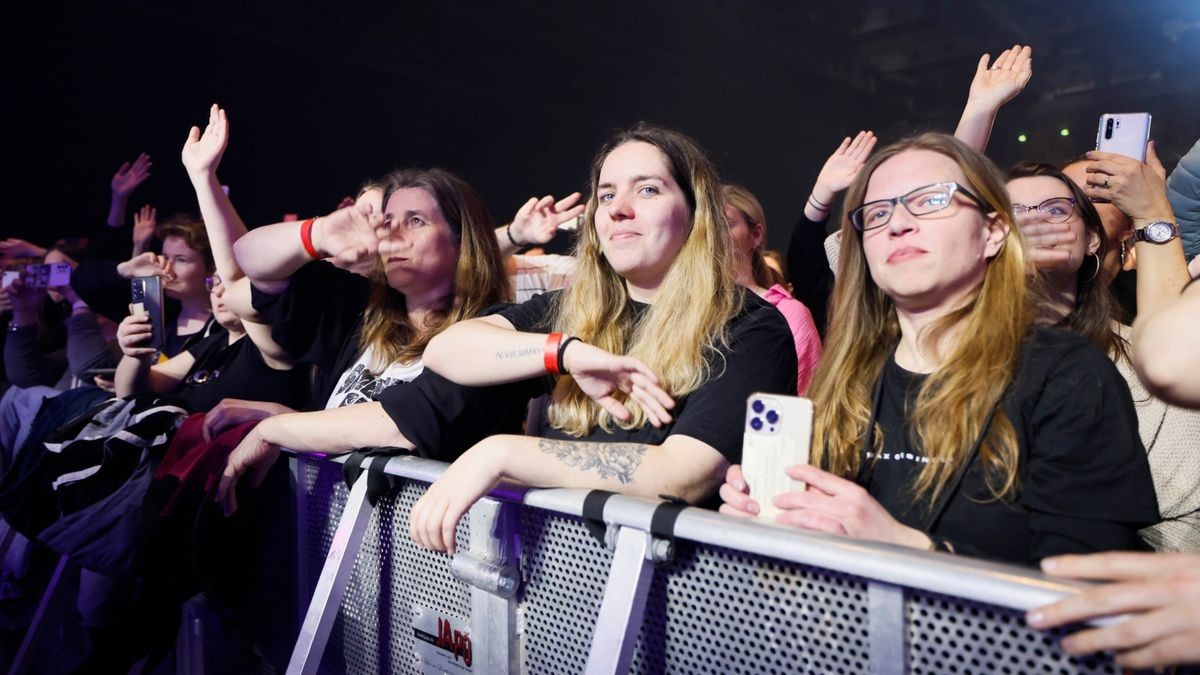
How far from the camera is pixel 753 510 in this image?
110 centimetres

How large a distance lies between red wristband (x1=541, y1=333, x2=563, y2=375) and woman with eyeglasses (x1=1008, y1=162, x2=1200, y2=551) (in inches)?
42.3

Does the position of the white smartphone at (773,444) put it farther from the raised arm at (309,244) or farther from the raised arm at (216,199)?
the raised arm at (216,199)

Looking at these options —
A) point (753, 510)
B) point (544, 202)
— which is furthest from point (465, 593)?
point (544, 202)

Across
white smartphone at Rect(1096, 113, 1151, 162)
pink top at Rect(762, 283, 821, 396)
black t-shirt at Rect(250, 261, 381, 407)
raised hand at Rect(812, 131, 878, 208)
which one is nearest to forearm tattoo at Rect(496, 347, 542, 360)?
black t-shirt at Rect(250, 261, 381, 407)

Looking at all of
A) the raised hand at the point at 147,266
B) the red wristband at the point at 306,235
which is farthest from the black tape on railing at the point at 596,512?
the raised hand at the point at 147,266

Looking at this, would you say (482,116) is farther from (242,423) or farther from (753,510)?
(753,510)

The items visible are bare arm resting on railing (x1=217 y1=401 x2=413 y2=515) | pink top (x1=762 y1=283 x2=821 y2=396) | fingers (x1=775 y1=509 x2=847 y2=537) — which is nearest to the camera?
fingers (x1=775 y1=509 x2=847 y2=537)

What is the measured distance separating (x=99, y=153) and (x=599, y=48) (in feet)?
Result: 11.9

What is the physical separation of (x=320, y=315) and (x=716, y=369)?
1372 millimetres

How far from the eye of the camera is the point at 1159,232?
1867 mm

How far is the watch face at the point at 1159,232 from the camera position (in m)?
1.86

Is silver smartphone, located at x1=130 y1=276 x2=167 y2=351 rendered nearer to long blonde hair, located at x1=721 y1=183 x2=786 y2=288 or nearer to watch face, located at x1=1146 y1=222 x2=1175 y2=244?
long blonde hair, located at x1=721 y1=183 x2=786 y2=288

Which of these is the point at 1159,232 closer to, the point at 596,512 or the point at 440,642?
the point at 596,512

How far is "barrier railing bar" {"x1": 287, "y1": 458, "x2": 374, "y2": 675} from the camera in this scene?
1.49 meters
